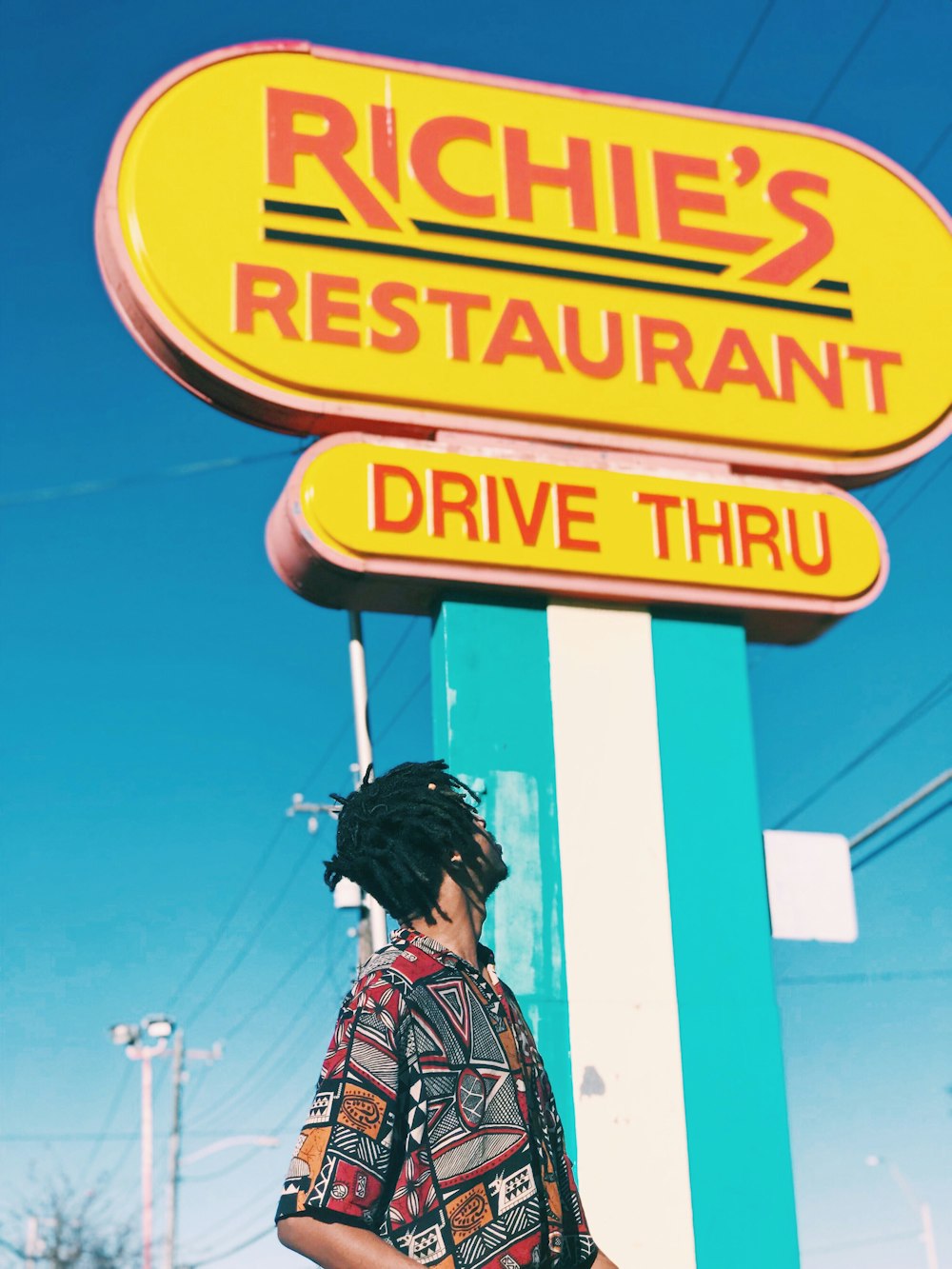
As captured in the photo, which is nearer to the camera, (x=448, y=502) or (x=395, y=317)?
(x=448, y=502)

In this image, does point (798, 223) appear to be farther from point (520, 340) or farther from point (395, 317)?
point (395, 317)

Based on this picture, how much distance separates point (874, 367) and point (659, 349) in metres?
1.13

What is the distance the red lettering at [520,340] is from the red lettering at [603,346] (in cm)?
9

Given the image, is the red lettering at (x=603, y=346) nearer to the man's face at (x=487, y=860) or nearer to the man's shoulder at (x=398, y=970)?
the man's face at (x=487, y=860)

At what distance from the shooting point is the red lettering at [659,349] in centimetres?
759

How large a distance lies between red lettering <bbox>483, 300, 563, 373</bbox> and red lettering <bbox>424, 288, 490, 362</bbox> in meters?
0.11

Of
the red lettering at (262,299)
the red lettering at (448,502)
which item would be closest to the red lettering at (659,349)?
the red lettering at (448,502)

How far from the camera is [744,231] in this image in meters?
8.02

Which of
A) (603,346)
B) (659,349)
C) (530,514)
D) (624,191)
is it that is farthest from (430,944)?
(624,191)

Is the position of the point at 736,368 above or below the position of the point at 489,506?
above

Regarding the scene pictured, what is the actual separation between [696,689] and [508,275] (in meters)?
2.11

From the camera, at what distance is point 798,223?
319 inches

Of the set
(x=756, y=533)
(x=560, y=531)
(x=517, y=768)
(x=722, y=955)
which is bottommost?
(x=722, y=955)

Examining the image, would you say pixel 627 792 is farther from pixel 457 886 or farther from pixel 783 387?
pixel 457 886
